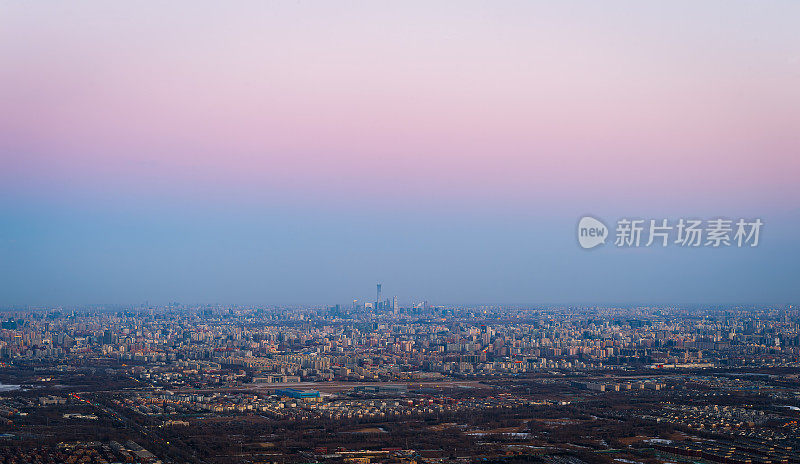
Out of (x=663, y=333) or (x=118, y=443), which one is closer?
(x=118, y=443)

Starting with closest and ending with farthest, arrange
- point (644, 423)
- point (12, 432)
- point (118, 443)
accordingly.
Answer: point (118, 443) → point (12, 432) → point (644, 423)

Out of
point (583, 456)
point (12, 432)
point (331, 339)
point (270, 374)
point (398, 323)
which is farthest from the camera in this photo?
point (398, 323)

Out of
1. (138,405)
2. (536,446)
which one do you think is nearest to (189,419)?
(138,405)

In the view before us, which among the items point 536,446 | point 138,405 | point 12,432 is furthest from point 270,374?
point 536,446

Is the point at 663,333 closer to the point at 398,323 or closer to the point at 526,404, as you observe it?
the point at 398,323

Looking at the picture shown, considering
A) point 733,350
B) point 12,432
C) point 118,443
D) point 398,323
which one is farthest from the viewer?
point 398,323

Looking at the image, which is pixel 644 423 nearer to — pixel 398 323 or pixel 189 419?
pixel 189 419
